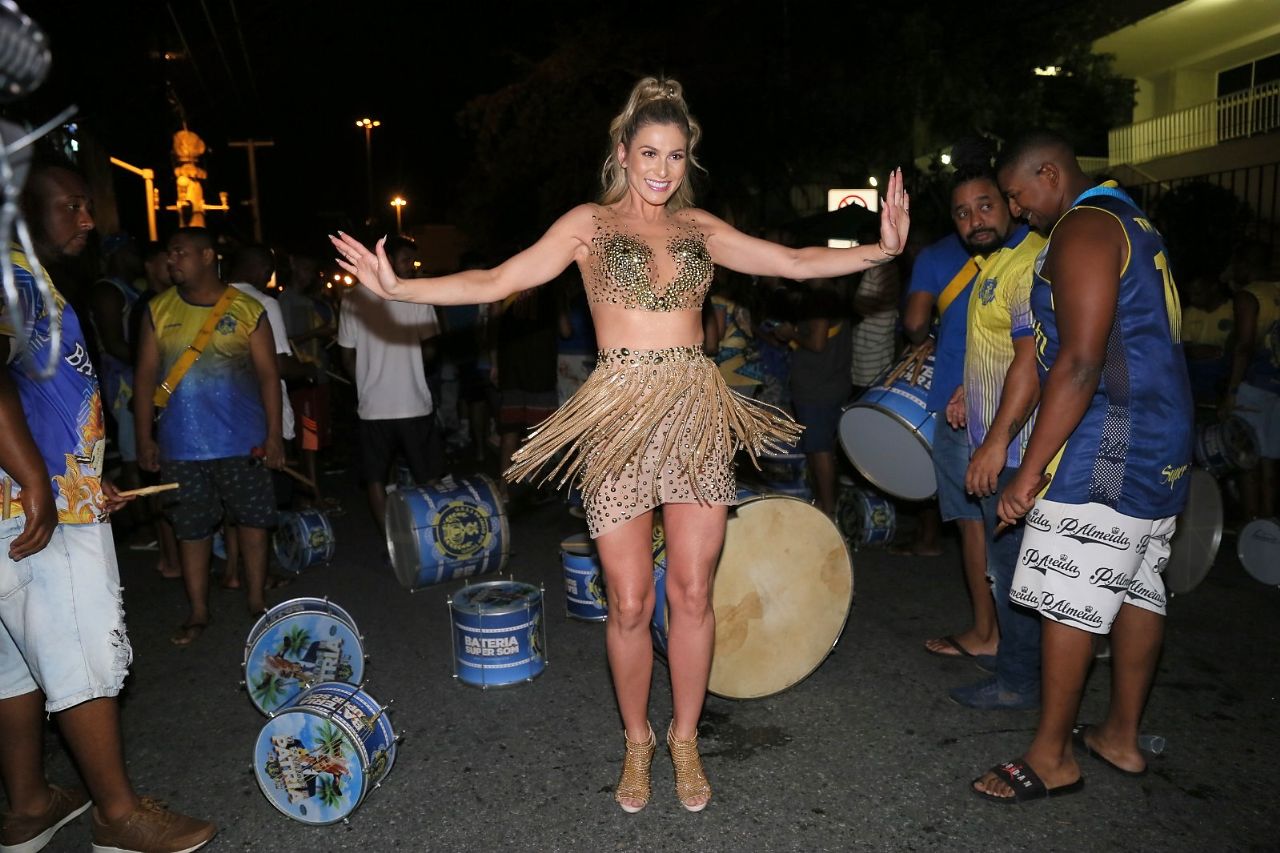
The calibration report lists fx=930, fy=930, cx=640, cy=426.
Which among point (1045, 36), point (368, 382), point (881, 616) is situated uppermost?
point (1045, 36)

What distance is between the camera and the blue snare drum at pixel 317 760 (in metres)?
3.25

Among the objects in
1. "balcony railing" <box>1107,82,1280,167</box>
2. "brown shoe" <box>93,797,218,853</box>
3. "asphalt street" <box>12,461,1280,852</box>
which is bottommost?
"asphalt street" <box>12,461,1280,852</box>

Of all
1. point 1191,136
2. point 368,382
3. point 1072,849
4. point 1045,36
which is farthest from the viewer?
point 1191,136

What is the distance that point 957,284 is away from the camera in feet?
14.9

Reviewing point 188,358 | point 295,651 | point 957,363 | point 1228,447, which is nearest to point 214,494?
point 188,358

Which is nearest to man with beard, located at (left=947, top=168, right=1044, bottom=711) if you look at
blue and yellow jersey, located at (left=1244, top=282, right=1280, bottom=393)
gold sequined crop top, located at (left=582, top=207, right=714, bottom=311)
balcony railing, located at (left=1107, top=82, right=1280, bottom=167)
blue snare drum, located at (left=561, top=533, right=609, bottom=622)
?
gold sequined crop top, located at (left=582, top=207, right=714, bottom=311)

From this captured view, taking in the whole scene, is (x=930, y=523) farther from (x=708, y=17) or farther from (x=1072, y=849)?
(x=708, y=17)

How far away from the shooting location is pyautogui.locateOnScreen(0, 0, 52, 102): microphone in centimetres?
119

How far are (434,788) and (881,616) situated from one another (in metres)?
2.85

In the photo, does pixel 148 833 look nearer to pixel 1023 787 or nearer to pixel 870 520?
pixel 1023 787

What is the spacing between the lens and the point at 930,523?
662 cm

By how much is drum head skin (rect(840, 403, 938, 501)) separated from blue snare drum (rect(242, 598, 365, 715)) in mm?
2761

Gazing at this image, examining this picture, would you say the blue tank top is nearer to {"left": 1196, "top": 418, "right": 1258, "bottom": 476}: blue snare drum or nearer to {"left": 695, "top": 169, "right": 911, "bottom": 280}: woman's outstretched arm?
{"left": 695, "top": 169, "right": 911, "bottom": 280}: woman's outstretched arm

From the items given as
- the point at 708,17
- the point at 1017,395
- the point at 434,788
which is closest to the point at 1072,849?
the point at 1017,395
